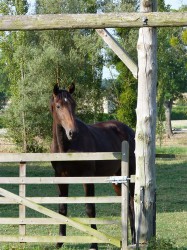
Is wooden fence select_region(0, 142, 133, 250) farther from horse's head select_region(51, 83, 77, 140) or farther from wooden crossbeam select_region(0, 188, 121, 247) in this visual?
horse's head select_region(51, 83, 77, 140)

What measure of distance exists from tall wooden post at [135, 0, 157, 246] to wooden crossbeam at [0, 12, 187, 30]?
231 millimetres

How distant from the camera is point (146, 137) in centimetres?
998

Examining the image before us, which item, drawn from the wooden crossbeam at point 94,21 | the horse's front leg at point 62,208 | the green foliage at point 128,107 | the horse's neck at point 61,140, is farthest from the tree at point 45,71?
the wooden crossbeam at point 94,21

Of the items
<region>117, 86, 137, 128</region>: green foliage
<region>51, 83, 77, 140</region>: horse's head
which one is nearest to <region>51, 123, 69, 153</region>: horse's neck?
<region>51, 83, 77, 140</region>: horse's head

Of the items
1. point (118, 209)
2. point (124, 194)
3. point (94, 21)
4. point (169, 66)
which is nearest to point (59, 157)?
point (124, 194)

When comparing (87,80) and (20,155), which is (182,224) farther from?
(87,80)

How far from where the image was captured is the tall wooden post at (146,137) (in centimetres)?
992

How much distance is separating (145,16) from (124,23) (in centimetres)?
30

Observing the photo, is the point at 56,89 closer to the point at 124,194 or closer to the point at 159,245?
Answer: the point at 124,194

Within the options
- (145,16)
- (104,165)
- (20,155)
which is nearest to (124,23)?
(145,16)

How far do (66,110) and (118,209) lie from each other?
526 cm

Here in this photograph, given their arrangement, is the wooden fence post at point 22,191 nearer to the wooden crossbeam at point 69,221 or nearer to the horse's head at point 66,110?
the wooden crossbeam at point 69,221

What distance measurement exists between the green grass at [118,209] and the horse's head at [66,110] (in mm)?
1638

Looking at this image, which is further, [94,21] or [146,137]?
[146,137]
